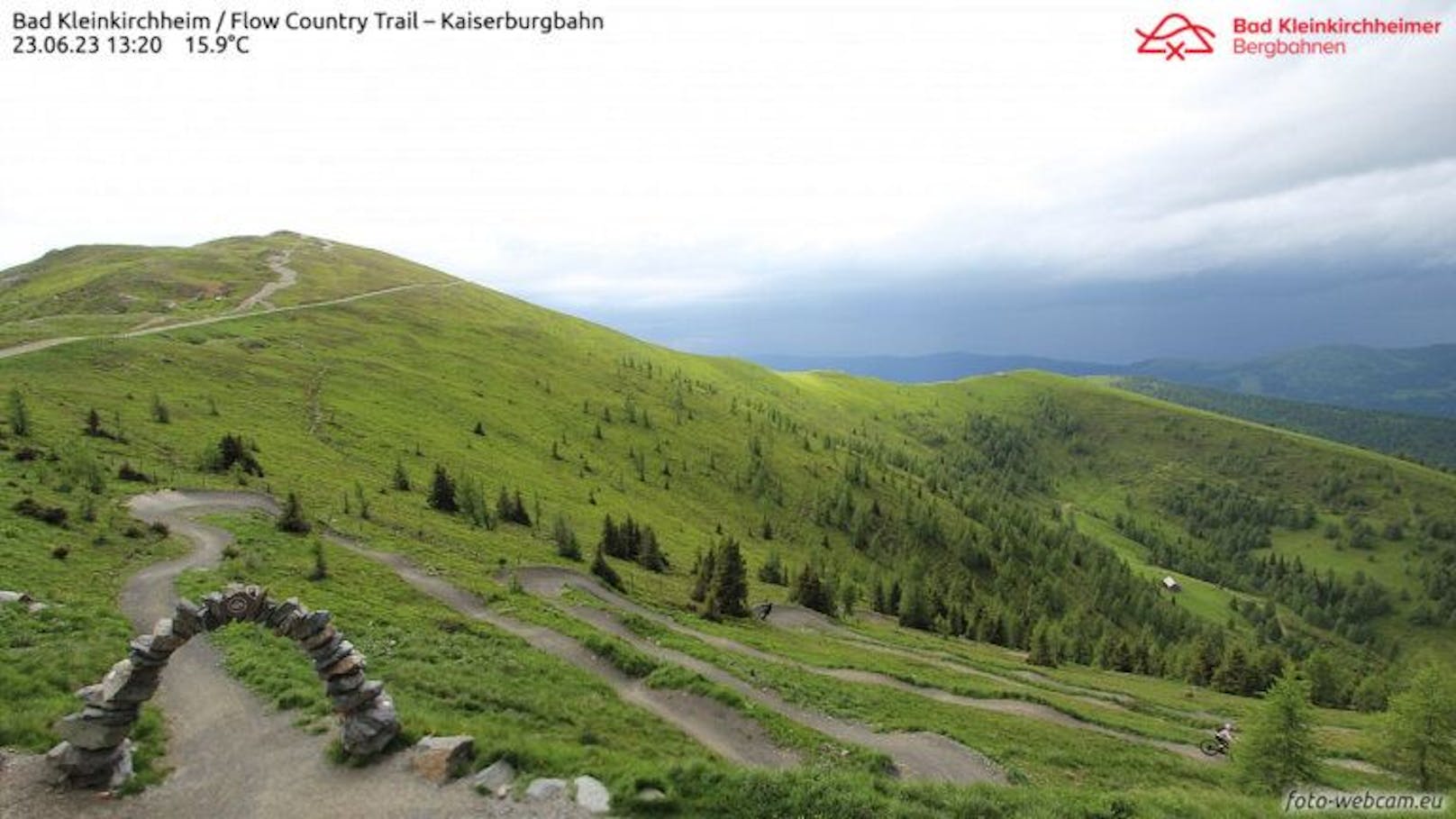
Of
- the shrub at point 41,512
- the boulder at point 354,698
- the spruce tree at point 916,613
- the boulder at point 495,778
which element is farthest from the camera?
the spruce tree at point 916,613

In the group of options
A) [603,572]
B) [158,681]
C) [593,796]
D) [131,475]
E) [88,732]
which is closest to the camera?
[88,732]

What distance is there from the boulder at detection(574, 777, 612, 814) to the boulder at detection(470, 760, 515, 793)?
75.8 inches

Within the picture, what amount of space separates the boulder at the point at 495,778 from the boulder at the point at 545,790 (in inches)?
28.5

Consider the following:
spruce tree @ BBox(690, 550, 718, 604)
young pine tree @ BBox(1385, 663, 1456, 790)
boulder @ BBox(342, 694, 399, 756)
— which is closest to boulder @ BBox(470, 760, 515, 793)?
boulder @ BBox(342, 694, 399, 756)

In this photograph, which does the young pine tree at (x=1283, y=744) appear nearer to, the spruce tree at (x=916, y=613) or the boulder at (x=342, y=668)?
the boulder at (x=342, y=668)

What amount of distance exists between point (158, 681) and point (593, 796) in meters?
13.4

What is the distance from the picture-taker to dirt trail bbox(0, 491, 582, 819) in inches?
746

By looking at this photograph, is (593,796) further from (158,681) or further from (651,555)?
(651,555)

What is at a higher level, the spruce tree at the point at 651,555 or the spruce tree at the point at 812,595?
the spruce tree at the point at 651,555

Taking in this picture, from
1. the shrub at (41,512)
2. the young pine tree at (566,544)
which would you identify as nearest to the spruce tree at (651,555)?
the young pine tree at (566,544)

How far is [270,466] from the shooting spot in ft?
212

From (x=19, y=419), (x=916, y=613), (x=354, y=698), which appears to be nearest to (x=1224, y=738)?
(x=916, y=613)

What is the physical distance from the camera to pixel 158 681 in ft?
68.5

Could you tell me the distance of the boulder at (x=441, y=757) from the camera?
66.0 feet
